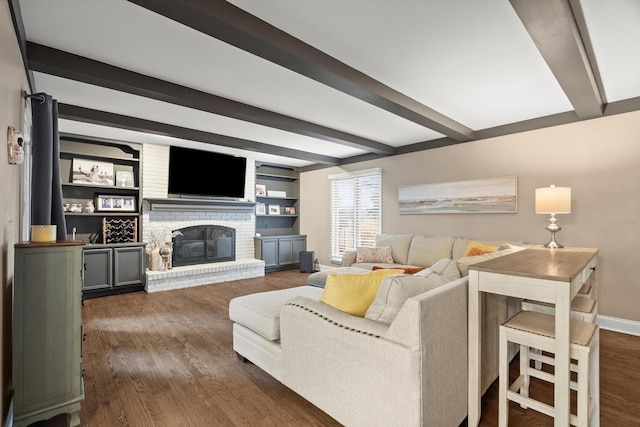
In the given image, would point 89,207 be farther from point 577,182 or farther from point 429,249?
point 577,182

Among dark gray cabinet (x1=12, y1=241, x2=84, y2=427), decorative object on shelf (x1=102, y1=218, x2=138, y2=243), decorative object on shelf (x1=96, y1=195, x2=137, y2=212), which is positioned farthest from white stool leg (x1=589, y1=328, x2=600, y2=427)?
decorative object on shelf (x1=96, y1=195, x2=137, y2=212)

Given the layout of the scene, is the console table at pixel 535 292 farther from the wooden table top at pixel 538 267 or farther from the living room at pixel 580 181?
the living room at pixel 580 181

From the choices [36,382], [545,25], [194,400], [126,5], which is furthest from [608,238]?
[36,382]

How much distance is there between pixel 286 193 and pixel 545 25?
6361mm

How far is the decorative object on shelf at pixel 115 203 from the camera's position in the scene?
503 centimetres

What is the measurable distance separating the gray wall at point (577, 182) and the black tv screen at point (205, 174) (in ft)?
11.9

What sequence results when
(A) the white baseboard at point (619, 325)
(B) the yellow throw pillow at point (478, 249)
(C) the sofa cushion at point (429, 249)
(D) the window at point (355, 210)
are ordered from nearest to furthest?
A: (A) the white baseboard at point (619, 325)
(B) the yellow throw pillow at point (478, 249)
(C) the sofa cushion at point (429, 249)
(D) the window at point (355, 210)

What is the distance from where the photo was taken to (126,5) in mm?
1926

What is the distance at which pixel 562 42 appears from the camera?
2.06m

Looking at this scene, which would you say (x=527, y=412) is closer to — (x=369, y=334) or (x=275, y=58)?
(x=369, y=334)

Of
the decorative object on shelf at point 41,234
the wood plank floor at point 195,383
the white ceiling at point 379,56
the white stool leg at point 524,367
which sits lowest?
the wood plank floor at point 195,383

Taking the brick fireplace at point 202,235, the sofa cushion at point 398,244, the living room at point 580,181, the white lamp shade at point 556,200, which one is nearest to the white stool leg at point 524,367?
the living room at point 580,181

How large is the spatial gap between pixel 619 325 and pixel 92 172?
7.32 metres

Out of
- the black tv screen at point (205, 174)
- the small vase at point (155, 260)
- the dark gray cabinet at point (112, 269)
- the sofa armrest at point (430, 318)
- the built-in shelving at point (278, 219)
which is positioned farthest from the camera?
the built-in shelving at point (278, 219)
